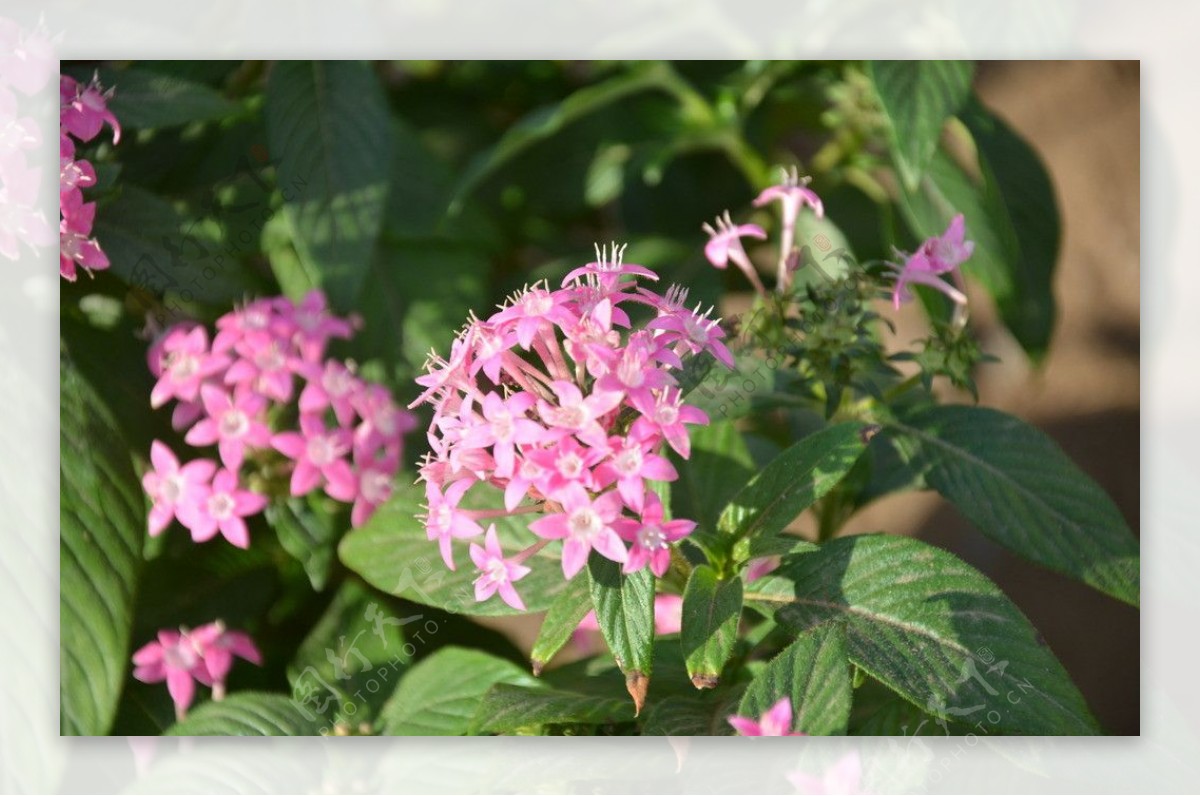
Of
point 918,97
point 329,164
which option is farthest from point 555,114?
point 918,97

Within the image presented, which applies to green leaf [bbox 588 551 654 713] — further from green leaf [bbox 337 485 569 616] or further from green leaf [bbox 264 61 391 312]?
green leaf [bbox 264 61 391 312]

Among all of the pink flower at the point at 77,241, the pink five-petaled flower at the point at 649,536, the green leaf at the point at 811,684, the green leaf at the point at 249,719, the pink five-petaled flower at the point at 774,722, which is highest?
the pink flower at the point at 77,241

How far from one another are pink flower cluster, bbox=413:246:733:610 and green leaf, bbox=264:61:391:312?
37 cm

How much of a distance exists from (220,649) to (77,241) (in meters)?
0.51

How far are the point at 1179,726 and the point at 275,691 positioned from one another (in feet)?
3.44

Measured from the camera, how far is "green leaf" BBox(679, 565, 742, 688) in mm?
982

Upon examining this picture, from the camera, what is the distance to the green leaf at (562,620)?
3.20ft

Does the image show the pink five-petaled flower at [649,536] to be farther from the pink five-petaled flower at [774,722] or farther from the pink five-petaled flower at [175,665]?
the pink five-petaled flower at [175,665]

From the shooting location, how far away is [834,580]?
1069 millimetres

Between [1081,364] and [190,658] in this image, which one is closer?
[190,658]

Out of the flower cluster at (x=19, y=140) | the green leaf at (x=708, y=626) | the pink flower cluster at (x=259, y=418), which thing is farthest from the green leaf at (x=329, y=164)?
the green leaf at (x=708, y=626)

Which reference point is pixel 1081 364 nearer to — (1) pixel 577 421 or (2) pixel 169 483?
(1) pixel 577 421

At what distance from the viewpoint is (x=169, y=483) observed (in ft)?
4.12

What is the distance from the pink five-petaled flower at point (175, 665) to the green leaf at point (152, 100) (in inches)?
24.0
